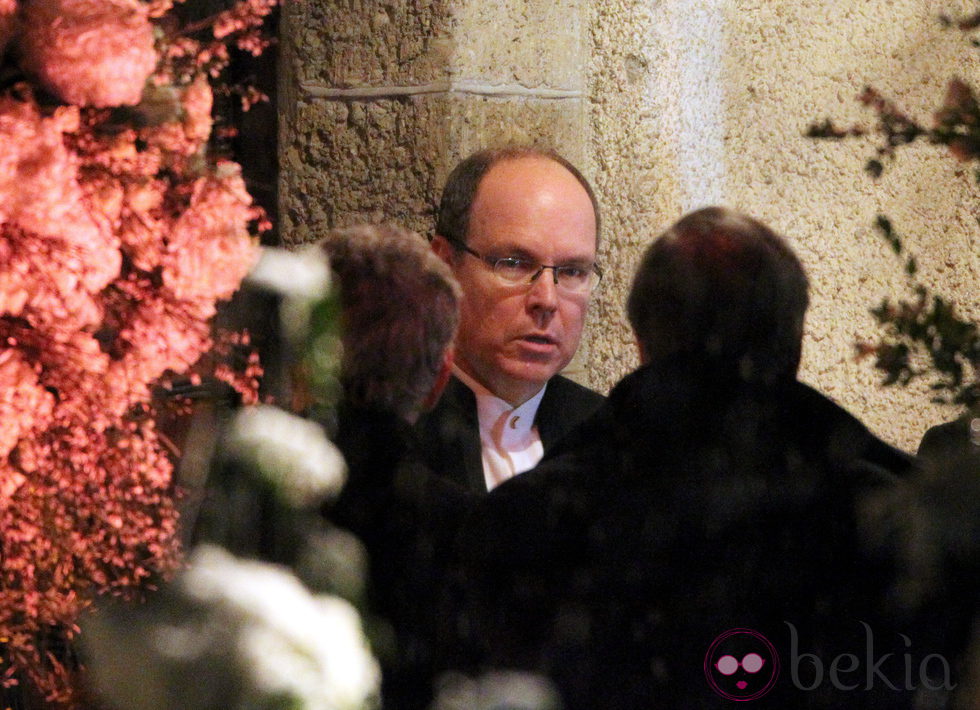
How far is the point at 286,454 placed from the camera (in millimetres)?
653

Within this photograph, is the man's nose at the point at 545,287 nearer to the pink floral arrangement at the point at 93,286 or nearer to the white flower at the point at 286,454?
the pink floral arrangement at the point at 93,286

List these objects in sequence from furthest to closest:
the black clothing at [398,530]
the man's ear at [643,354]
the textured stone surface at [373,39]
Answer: the textured stone surface at [373,39] → the man's ear at [643,354] → the black clothing at [398,530]

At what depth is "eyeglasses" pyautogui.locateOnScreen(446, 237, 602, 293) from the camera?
44.0 inches

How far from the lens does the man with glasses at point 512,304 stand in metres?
1.12

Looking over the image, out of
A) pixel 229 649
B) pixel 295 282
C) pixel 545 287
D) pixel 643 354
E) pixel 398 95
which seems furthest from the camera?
pixel 398 95

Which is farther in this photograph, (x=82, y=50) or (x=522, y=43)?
(x=522, y=43)

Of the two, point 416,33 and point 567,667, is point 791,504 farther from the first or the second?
point 416,33

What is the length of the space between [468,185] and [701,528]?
52 cm

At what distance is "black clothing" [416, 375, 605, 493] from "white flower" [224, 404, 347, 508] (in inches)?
10.9

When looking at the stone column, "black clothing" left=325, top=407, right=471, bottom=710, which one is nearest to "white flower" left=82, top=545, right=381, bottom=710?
"black clothing" left=325, top=407, right=471, bottom=710

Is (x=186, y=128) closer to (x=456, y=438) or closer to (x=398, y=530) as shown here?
(x=398, y=530)

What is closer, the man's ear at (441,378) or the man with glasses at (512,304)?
the man's ear at (441,378)

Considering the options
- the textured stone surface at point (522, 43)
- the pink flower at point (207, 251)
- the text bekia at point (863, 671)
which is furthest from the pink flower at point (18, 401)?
the textured stone surface at point (522, 43)

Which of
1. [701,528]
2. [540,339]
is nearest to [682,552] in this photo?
[701,528]
